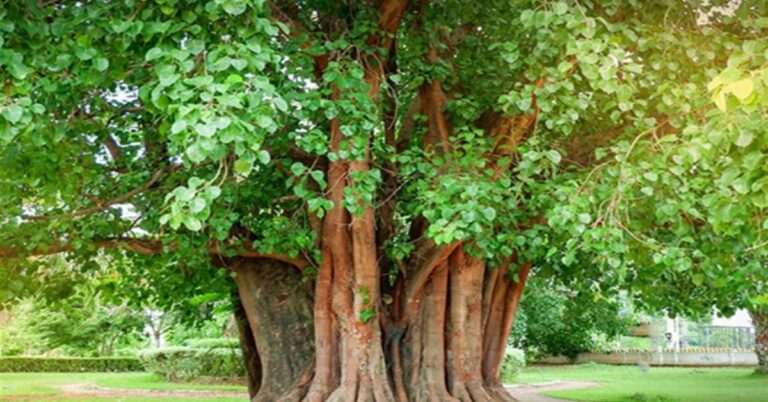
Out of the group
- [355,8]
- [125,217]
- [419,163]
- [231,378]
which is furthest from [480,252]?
[231,378]

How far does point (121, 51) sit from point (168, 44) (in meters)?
0.35

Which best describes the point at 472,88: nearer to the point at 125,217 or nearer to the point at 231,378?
the point at 125,217

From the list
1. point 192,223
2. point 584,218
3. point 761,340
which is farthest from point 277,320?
point 761,340

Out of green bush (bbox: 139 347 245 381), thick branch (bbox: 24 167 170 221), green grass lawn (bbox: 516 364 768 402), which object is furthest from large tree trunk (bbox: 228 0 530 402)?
green bush (bbox: 139 347 245 381)

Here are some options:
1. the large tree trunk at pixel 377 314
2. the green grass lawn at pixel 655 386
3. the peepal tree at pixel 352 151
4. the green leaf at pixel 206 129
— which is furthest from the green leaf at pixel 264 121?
the green grass lawn at pixel 655 386

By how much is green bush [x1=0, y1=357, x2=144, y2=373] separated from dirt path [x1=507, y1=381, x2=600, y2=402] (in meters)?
12.4

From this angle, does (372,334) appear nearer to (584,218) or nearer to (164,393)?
(584,218)

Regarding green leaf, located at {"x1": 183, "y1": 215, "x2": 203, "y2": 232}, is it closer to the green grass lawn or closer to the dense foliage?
the green grass lawn

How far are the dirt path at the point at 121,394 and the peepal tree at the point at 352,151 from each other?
5.63 meters

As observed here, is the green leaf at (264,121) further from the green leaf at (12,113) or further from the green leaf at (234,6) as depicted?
the green leaf at (12,113)

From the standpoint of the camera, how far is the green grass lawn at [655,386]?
1473 centimetres

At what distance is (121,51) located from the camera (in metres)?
5.14

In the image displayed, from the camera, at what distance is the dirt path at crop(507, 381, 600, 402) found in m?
14.8

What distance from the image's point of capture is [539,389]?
57.6 feet
